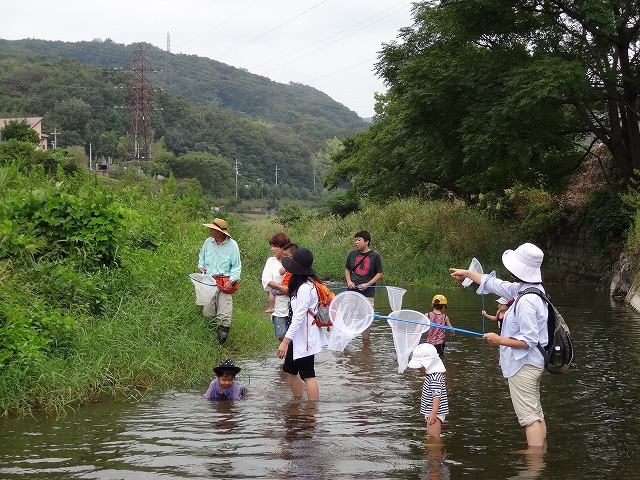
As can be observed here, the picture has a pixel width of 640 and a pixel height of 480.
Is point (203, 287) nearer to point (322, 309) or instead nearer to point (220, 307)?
point (220, 307)

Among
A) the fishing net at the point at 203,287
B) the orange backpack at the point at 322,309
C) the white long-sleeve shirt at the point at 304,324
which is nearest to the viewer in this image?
the white long-sleeve shirt at the point at 304,324

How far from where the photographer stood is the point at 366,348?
44.7 ft

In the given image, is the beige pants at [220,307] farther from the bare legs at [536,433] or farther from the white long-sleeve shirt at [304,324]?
the bare legs at [536,433]

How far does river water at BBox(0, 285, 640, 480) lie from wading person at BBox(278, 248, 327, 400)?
0.60m

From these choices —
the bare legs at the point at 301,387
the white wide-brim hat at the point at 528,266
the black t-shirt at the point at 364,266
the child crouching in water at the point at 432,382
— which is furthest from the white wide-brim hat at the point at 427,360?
the black t-shirt at the point at 364,266

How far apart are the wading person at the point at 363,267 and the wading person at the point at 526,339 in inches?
240

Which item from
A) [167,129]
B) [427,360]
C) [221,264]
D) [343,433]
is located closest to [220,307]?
[221,264]

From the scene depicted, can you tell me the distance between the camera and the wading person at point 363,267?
42.8 feet

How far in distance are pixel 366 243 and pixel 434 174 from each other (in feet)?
90.9

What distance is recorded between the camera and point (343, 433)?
7930 millimetres

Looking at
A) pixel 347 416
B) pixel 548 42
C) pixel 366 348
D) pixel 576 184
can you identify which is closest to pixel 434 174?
pixel 576 184

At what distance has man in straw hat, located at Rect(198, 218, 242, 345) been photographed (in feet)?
36.4

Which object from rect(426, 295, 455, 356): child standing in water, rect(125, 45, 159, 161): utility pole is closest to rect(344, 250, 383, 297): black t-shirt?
rect(426, 295, 455, 356): child standing in water

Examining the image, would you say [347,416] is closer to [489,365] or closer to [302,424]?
[302,424]
